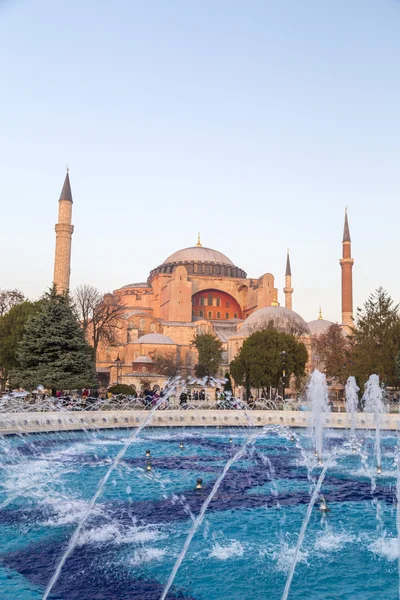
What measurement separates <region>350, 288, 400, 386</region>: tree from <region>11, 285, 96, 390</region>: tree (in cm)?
1108

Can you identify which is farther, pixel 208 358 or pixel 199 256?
pixel 199 256

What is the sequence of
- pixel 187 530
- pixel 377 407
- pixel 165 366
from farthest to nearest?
pixel 165 366 → pixel 377 407 → pixel 187 530

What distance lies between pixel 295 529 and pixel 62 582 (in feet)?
9.27

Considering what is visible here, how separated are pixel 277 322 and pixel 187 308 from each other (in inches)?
435

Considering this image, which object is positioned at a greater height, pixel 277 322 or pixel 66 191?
pixel 66 191

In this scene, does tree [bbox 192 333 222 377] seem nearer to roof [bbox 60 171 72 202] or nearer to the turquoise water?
roof [bbox 60 171 72 202]

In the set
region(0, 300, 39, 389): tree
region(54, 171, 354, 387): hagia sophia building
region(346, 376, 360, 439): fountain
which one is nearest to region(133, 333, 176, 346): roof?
region(54, 171, 354, 387): hagia sophia building

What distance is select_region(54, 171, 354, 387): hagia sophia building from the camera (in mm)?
40156

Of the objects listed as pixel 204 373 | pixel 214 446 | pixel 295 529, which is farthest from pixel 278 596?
pixel 204 373

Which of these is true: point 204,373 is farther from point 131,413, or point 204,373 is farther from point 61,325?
point 131,413

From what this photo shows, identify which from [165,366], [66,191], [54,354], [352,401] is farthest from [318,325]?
[54,354]

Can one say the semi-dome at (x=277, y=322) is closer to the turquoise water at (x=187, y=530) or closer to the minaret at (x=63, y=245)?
the minaret at (x=63, y=245)

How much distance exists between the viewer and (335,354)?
32.1m

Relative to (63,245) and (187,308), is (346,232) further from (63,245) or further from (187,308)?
(63,245)
